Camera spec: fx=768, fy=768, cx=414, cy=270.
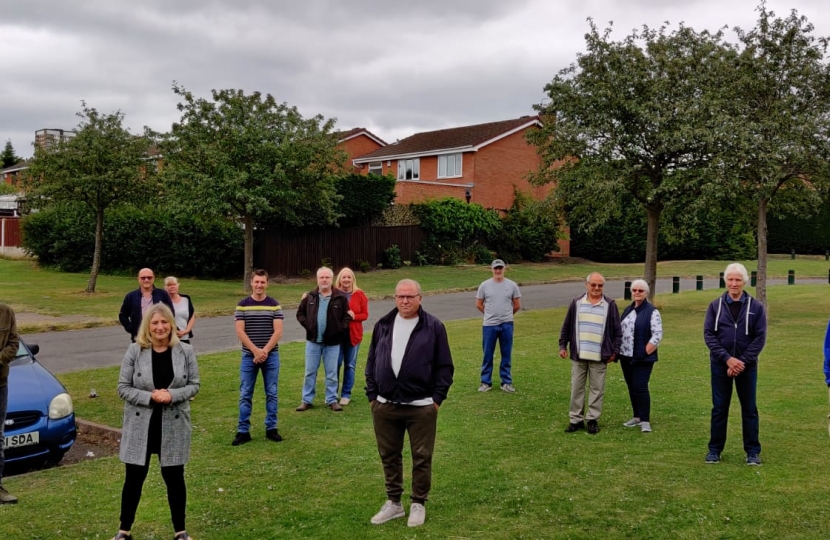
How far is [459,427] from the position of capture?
30.8ft

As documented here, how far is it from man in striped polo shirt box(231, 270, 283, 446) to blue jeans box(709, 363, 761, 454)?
470 cm

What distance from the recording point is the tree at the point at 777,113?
1905 cm

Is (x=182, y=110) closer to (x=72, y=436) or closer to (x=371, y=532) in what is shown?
(x=72, y=436)

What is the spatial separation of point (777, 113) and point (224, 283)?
22.7 meters

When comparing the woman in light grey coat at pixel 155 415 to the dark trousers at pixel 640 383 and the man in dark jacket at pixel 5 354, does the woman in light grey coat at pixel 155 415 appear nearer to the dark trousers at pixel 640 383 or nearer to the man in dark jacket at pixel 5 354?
the man in dark jacket at pixel 5 354

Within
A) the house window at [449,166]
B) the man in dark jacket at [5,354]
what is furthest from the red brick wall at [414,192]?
the man in dark jacket at [5,354]

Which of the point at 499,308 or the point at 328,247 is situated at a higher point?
the point at 328,247

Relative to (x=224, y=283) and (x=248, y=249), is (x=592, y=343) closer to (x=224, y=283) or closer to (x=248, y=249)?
(x=248, y=249)

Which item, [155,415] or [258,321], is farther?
[258,321]

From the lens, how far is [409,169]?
51.6 m

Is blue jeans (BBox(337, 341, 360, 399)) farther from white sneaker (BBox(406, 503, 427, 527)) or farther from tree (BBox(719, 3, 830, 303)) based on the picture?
tree (BBox(719, 3, 830, 303))

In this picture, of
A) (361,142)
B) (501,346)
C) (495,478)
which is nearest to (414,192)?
(361,142)

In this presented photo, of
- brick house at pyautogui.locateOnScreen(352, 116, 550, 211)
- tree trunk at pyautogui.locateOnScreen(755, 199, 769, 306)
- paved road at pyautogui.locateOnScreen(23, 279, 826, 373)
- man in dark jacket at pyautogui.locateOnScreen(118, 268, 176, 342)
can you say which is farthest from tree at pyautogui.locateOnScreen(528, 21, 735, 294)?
brick house at pyautogui.locateOnScreen(352, 116, 550, 211)

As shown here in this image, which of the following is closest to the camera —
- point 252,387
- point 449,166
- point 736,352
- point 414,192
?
point 736,352
